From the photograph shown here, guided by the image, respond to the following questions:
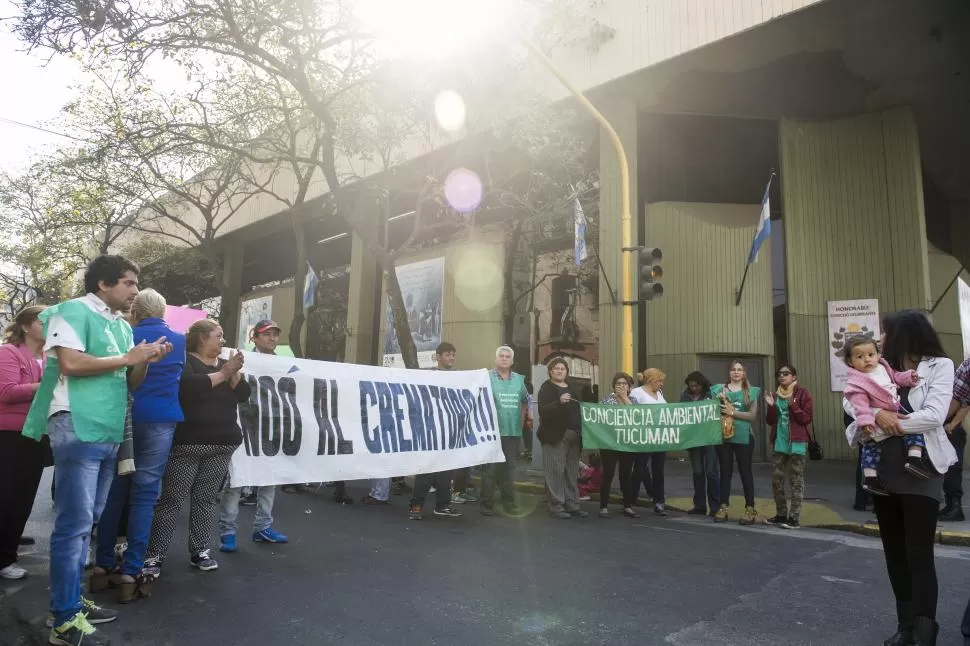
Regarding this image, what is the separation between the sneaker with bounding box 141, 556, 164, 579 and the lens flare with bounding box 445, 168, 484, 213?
1503 cm

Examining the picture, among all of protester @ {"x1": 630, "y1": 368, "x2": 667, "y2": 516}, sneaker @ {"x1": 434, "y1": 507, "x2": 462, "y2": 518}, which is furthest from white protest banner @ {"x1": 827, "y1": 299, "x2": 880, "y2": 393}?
sneaker @ {"x1": 434, "y1": 507, "x2": 462, "y2": 518}

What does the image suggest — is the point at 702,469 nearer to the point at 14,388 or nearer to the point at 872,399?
the point at 872,399

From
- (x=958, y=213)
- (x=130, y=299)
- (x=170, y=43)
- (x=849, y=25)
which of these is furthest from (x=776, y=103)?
(x=130, y=299)

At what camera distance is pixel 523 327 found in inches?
1078

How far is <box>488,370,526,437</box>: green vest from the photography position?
8.38 metres

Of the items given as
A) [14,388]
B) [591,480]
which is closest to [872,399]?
[14,388]

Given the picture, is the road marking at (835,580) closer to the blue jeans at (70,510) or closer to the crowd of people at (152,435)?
the crowd of people at (152,435)

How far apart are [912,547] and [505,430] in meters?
5.15

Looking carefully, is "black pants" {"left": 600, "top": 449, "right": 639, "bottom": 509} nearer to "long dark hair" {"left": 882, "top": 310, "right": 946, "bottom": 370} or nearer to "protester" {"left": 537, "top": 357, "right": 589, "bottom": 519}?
"protester" {"left": 537, "top": 357, "right": 589, "bottom": 519}

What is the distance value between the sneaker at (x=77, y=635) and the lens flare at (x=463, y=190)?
16.0 m

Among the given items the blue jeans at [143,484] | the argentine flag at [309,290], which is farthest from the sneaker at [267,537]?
the argentine flag at [309,290]

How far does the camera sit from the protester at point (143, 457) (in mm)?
4266

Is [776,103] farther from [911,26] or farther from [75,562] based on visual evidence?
[75,562]

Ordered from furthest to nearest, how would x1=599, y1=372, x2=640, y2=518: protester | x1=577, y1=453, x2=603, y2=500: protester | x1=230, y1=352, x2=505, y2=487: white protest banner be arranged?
x1=577, y1=453, x2=603, y2=500: protester, x1=599, y1=372, x2=640, y2=518: protester, x1=230, y1=352, x2=505, y2=487: white protest banner
